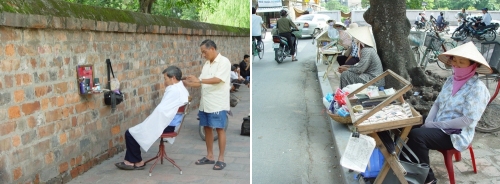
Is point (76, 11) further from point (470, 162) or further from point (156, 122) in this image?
point (470, 162)

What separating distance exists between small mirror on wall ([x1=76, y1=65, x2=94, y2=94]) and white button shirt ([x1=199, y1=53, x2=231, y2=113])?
1162mm

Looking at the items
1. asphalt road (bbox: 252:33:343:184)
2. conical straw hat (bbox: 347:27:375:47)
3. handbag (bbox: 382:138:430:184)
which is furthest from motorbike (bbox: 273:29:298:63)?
handbag (bbox: 382:138:430:184)

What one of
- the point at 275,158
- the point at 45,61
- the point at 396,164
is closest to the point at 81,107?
the point at 45,61

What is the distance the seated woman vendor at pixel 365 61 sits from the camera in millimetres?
6500

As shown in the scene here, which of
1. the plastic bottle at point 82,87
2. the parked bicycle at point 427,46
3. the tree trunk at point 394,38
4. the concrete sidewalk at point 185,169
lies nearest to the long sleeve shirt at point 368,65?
the tree trunk at point 394,38

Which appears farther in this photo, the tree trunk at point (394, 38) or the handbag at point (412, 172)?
the tree trunk at point (394, 38)

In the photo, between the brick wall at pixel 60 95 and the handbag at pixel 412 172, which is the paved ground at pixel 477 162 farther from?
the brick wall at pixel 60 95

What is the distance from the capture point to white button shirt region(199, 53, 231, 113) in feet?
16.7

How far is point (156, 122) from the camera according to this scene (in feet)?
16.3

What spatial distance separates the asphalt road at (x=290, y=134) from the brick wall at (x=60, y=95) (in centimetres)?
171

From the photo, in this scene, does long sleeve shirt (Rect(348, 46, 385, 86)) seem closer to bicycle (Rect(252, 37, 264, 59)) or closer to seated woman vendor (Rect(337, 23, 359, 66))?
seated woman vendor (Rect(337, 23, 359, 66))

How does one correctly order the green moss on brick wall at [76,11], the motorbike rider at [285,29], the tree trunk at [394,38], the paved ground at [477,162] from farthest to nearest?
the motorbike rider at [285,29]
the tree trunk at [394,38]
the paved ground at [477,162]
the green moss on brick wall at [76,11]

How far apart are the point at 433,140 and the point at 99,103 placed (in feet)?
11.4

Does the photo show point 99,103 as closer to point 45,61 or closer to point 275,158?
point 45,61
